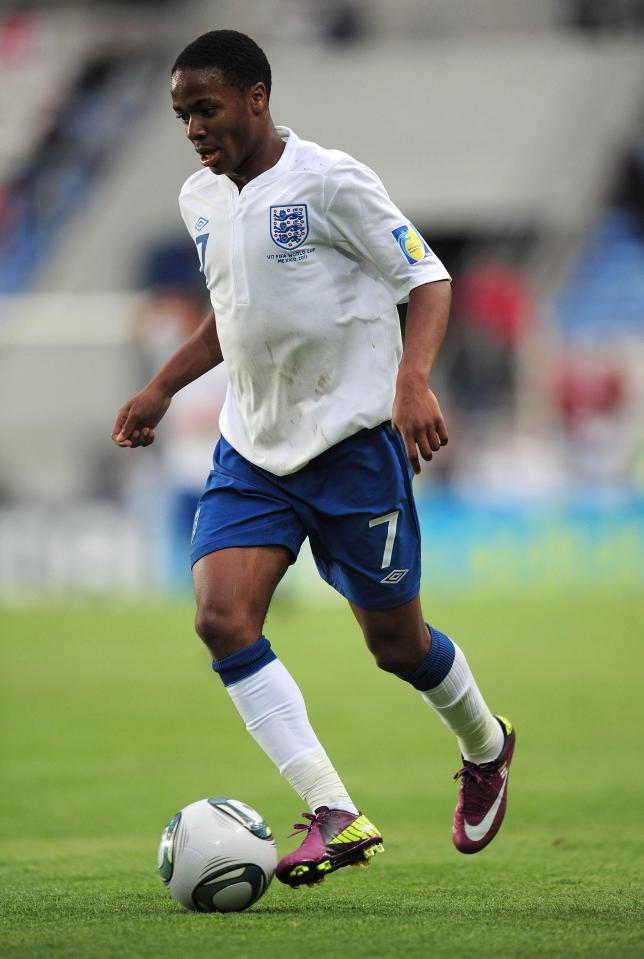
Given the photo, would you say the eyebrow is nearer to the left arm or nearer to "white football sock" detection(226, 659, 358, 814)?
the left arm

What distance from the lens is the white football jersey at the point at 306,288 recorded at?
422cm

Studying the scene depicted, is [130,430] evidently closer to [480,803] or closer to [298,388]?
[298,388]

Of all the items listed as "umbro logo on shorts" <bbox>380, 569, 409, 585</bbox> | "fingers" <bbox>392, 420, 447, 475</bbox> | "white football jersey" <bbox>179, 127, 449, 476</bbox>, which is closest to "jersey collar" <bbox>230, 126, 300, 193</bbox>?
"white football jersey" <bbox>179, 127, 449, 476</bbox>

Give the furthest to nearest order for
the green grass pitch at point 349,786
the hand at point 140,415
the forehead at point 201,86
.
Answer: the hand at point 140,415
the forehead at point 201,86
the green grass pitch at point 349,786

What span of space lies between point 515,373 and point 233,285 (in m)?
14.5

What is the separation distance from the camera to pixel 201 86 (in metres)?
4.09

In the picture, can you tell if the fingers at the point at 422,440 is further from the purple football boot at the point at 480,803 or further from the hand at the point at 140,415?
the purple football boot at the point at 480,803

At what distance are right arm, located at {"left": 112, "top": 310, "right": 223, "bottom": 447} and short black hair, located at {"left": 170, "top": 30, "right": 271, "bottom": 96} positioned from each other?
2.46ft

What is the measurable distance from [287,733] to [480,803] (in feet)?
3.03

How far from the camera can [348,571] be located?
14.4 feet

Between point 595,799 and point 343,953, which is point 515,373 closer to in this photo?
point 595,799

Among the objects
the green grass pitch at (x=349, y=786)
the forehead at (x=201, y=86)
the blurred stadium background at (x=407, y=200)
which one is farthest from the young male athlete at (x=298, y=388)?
the blurred stadium background at (x=407, y=200)

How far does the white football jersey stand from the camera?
13.8ft

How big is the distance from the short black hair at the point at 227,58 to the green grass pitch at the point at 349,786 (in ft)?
7.05
